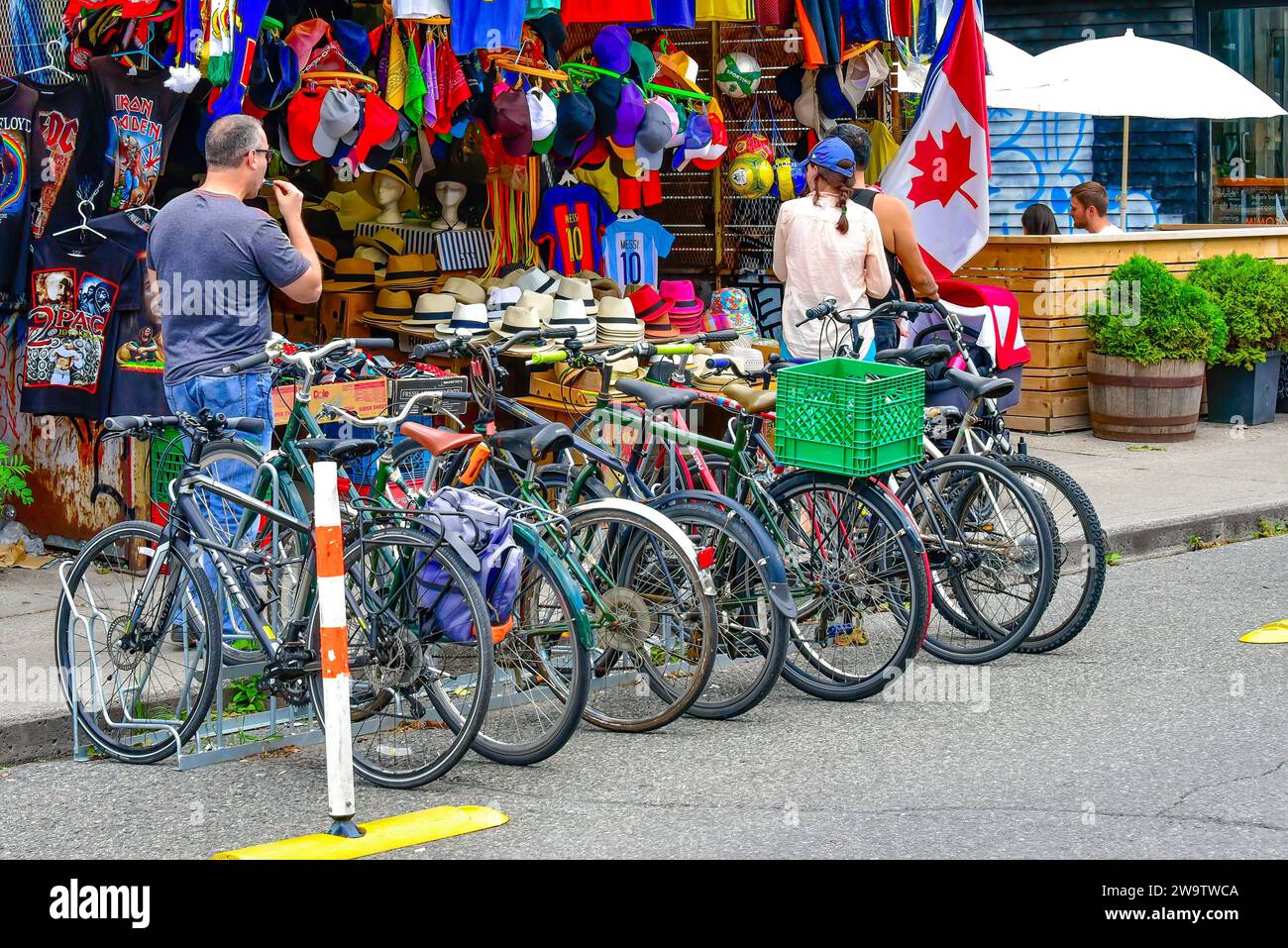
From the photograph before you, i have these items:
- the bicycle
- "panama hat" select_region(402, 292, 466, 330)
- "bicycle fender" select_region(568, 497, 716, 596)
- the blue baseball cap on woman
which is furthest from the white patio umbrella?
the bicycle

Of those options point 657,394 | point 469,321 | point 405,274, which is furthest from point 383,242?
point 657,394

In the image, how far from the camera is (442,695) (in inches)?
218

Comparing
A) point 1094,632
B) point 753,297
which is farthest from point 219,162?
point 753,297

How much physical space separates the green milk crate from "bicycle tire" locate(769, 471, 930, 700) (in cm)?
12

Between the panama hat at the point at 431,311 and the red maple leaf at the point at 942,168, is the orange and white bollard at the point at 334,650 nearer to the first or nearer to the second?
the panama hat at the point at 431,311

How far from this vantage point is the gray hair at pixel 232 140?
21.1 feet

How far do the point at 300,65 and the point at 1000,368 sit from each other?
4.11 m

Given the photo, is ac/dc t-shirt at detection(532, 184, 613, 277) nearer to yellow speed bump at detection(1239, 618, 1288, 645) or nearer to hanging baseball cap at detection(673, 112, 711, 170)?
hanging baseball cap at detection(673, 112, 711, 170)

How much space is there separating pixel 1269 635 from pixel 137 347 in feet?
17.3

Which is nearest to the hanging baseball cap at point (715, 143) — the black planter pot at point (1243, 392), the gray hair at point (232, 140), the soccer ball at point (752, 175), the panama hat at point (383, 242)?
the soccer ball at point (752, 175)

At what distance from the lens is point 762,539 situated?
6.02m

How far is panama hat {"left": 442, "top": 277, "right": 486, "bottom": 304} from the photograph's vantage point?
9453 millimetres

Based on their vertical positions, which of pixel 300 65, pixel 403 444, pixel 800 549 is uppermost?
pixel 300 65
